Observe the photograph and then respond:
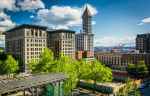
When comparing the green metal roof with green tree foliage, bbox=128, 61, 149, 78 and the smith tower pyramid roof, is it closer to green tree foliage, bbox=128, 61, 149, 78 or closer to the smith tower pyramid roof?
green tree foliage, bbox=128, 61, 149, 78

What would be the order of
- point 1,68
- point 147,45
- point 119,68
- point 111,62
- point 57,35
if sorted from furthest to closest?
point 147,45 → point 111,62 → point 119,68 → point 57,35 → point 1,68

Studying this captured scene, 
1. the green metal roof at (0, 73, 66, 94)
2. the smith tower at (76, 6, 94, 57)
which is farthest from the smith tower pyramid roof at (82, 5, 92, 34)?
the green metal roof at (0, 73, 66, 94)

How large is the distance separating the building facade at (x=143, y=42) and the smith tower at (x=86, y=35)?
1467 inches

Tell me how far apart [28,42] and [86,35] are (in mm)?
74414

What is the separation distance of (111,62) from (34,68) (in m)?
76.5

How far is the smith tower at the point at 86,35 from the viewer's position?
163000 mm

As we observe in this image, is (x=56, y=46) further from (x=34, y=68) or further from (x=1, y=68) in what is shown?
(x=34, y=68)

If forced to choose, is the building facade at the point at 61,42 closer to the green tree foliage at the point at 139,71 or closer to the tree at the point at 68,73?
the green tree foliage at the point at 139,71

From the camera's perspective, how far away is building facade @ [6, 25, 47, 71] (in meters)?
95.8

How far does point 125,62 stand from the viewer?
4860 inches

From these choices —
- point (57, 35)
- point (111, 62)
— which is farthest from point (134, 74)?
point (57, 35)

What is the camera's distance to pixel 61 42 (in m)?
110

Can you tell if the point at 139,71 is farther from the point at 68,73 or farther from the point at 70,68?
the point at 68,73

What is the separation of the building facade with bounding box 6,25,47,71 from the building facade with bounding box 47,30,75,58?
8.32m
